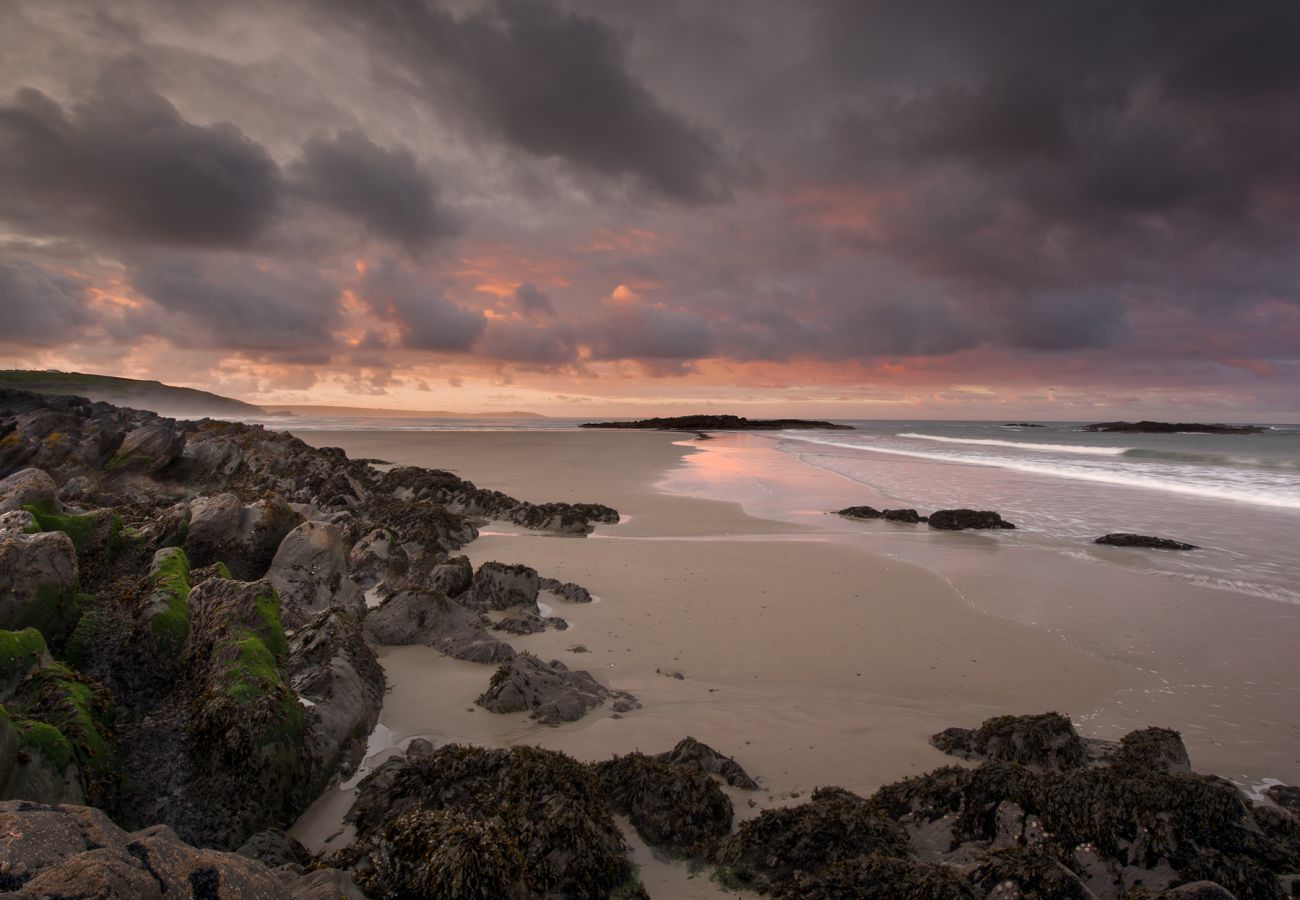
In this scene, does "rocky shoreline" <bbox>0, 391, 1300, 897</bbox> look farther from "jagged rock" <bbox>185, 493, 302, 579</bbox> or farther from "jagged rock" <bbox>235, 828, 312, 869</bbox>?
"jagged rock" <bbox>185, 493, 302, 579</bbox>

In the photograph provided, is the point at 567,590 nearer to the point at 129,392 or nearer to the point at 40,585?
the point at 40,585

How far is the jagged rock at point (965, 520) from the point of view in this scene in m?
15.0

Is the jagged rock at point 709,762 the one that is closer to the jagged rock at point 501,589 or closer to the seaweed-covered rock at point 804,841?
the seaweed-covered rock at point 804,841

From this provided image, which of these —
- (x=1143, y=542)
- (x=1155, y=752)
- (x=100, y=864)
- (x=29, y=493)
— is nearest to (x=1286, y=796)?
(x=1155, y=752)

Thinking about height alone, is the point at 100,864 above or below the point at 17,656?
above

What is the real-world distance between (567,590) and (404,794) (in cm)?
532

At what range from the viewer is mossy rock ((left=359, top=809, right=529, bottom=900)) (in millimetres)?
2770

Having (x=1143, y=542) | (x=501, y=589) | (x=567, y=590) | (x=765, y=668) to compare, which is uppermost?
(x=1143, y=542)

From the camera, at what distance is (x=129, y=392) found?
4695 inches

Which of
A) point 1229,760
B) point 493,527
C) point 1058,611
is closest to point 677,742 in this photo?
point 1229,760

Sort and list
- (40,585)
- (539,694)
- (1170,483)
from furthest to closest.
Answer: (1170,483) → (539,694) → (40,585)

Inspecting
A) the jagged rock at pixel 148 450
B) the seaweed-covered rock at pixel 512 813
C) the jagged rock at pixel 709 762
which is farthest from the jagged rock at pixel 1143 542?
the jagged rock at pixel 148 450

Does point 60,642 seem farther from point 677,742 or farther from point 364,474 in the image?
point 364,474

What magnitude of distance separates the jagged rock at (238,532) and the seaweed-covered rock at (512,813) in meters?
4.56
